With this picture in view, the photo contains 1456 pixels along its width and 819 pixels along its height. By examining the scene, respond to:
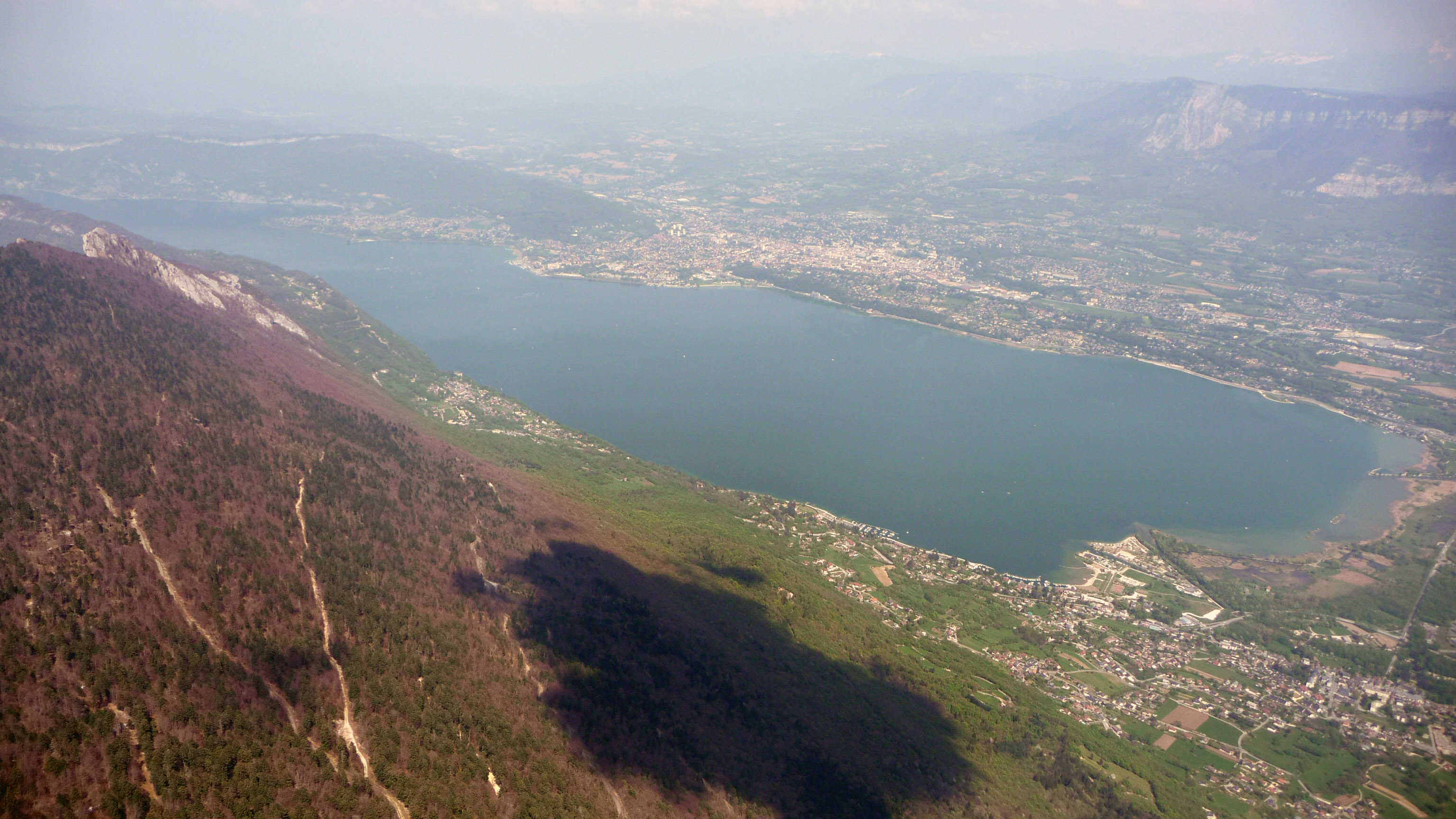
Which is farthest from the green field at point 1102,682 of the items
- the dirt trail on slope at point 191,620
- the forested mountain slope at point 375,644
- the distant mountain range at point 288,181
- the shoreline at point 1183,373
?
the distant mountain range at point 288,181

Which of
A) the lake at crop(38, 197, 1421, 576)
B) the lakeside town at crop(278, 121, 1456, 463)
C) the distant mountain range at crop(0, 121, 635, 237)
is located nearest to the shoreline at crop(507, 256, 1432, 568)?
the lakeside town at crop(278, 121, 1456, 463)

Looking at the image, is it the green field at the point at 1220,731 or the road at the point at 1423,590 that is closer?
the green field at the point at 1220,731

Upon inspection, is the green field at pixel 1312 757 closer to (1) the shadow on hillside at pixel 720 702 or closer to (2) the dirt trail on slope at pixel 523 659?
(1) the shadow on hillside at pixel 720 702

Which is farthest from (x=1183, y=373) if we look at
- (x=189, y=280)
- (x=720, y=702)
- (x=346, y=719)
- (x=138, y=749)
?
(x=138, y=749)

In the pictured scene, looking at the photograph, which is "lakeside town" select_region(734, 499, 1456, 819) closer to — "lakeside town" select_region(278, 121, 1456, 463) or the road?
the road

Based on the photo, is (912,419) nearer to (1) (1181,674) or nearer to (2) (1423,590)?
(1) (1181,674)

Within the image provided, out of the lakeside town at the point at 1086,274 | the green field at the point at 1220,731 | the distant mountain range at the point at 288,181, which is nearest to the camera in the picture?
the green field at the point at 1220,731

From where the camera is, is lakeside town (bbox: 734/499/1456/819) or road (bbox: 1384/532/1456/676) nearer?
lakeside town (bbox: 734/499/1456/819)
